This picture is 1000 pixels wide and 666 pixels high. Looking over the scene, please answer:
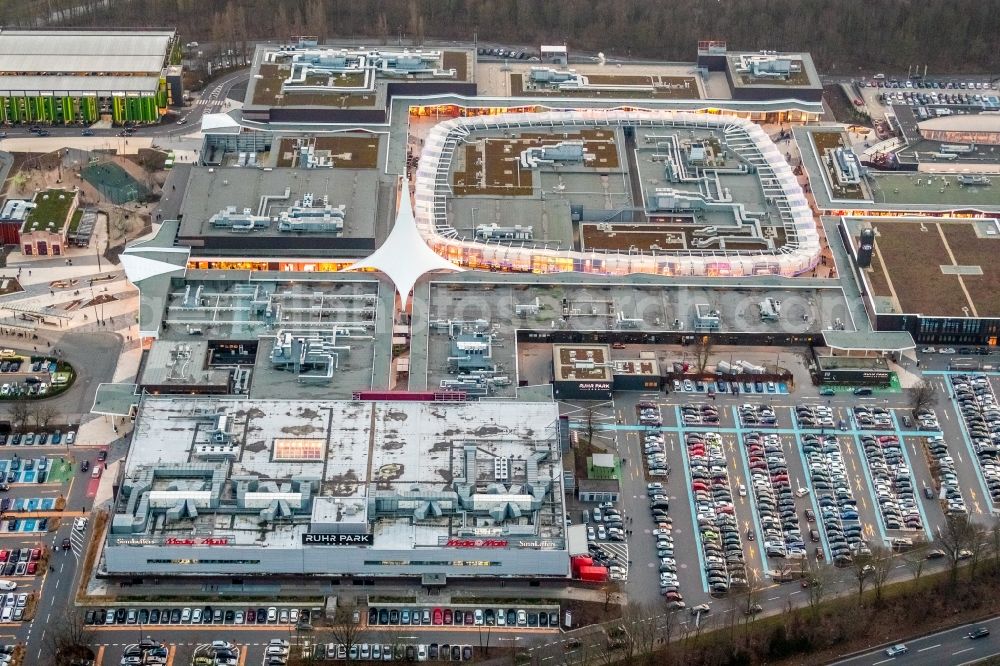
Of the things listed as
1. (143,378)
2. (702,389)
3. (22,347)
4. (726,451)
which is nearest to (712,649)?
(726,451)

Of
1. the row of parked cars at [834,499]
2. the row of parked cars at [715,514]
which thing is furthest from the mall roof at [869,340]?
the row of parked cars at [715,514]

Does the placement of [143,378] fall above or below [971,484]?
above

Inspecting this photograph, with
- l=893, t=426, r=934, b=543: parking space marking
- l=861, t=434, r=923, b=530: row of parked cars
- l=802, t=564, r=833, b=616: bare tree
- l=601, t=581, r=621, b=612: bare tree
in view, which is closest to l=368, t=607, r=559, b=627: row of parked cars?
l=601, t=581, r=621, b=612: bare tree

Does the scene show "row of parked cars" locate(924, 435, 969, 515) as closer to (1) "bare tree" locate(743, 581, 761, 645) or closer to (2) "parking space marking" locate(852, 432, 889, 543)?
(2) "parking space marking" locate(852, 432, 889, 543)

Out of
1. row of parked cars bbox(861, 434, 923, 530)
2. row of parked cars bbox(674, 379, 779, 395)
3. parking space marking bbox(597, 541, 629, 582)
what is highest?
row of parked cars bbox(674, 379, 779, 395)

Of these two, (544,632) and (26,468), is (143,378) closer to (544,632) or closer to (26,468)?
(26,468)

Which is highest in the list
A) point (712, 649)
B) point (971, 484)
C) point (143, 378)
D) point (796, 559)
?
point (143, 378)

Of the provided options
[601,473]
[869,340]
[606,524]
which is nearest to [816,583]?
[606,524]
